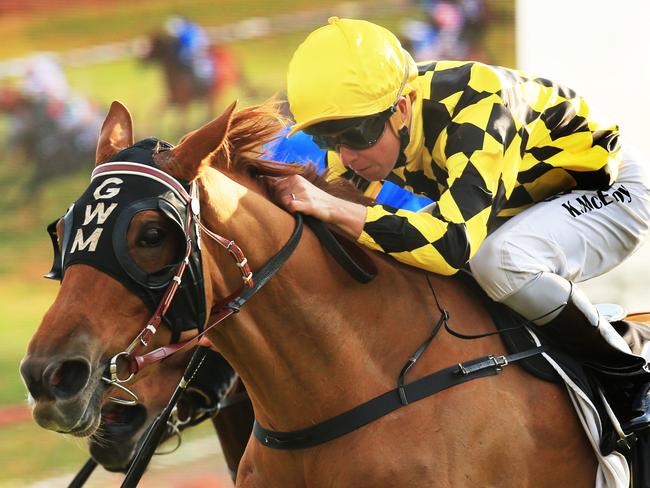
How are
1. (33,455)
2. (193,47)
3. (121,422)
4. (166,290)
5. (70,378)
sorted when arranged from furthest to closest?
(193,47)
(33,455)
(121,422)
(166,290)
(70,378)

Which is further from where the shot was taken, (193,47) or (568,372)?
(193,47)

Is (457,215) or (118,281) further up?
(118,281)

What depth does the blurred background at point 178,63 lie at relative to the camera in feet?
33.2

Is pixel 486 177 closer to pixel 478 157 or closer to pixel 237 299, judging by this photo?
pixel 478 157

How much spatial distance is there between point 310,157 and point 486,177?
85 cm

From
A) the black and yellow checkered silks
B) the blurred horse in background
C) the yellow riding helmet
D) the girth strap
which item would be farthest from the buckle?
the blurred horse in background

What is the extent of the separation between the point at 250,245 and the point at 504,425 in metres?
0.81

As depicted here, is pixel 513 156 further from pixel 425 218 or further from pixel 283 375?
pixel 283 375

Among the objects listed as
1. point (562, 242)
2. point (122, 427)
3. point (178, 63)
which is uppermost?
point (562, 242)

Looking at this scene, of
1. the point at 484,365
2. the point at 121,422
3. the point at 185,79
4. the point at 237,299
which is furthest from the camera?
the point at 185,79

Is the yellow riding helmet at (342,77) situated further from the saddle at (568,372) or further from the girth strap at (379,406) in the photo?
the girth strap at (379,406)

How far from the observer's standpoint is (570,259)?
2986 millimetres

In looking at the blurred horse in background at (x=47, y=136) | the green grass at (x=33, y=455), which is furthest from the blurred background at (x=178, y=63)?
the green grass at (x=33, y=455)

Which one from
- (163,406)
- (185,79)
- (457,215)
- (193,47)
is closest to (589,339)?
(457,215)
